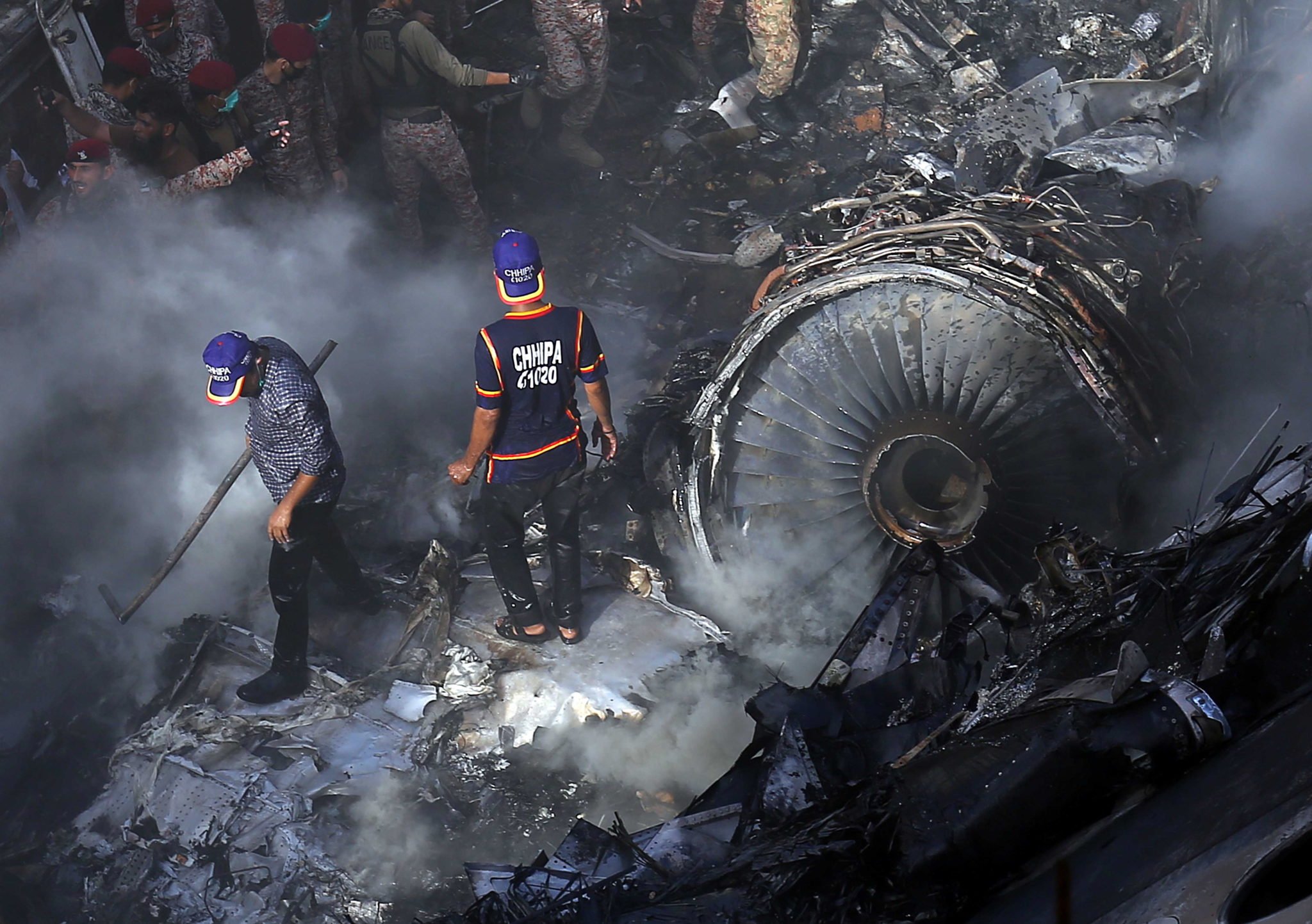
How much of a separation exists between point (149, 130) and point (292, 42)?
1.09 meters

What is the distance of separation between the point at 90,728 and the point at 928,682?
4250 millimetres

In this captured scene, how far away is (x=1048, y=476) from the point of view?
15.4ft

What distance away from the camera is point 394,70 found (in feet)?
25.0

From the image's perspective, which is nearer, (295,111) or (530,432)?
(530,432)

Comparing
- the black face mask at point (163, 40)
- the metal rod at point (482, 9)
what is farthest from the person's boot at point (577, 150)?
the black face mask at point (163, 40)

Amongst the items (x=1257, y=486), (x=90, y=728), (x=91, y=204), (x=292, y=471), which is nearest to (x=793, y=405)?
(x=1257, y=486)

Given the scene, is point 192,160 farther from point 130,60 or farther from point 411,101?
point 411,101

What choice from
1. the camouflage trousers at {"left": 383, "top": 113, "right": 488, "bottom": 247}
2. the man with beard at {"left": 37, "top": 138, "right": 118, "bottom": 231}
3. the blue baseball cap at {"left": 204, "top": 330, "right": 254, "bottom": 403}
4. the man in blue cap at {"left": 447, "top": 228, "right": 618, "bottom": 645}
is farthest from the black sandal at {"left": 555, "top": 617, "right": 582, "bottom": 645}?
Result: the man with beard at {"left": 37, "top": 138, "right": 118, "bottom": 231}

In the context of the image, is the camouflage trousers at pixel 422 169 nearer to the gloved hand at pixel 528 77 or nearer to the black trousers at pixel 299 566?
the gloved hand at pixel 528 77

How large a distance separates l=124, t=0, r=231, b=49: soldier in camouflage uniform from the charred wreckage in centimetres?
392

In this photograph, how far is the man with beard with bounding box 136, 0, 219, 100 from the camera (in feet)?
21.3

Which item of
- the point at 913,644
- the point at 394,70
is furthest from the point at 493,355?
the point at 394,70

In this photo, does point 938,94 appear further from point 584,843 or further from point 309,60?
point 584,843

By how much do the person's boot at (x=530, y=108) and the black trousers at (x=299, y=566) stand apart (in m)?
5.07
